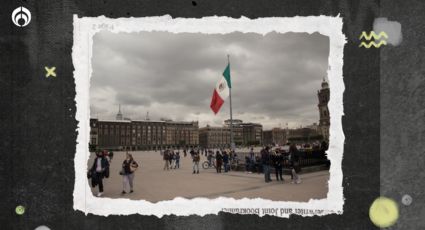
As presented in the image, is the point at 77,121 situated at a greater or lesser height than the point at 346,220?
greater

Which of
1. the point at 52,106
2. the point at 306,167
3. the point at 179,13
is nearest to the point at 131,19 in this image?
the point at 179,13

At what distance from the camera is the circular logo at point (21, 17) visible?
181 inches

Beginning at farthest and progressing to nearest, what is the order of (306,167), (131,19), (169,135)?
(169,135), (306,167), (131,19)

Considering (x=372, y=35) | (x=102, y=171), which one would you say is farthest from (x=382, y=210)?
(x=102, y=171)

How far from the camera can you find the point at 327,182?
172 inches

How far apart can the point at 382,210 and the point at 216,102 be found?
10.5m

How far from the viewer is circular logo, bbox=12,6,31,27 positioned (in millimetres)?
4586

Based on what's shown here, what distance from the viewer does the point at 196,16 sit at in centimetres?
446

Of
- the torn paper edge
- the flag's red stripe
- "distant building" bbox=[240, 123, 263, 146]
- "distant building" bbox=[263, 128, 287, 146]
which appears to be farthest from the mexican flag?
Answer: "distant building" bbox=[263, 128, 287, 146]

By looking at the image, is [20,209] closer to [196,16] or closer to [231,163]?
[196,16]

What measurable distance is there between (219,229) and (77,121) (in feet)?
9.72

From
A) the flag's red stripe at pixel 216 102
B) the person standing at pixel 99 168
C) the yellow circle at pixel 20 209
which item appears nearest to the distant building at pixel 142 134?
the flag's red stripe at pixel 216 102

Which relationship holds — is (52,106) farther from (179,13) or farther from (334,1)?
(334,1)

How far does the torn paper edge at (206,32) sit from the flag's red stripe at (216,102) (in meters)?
9.37
